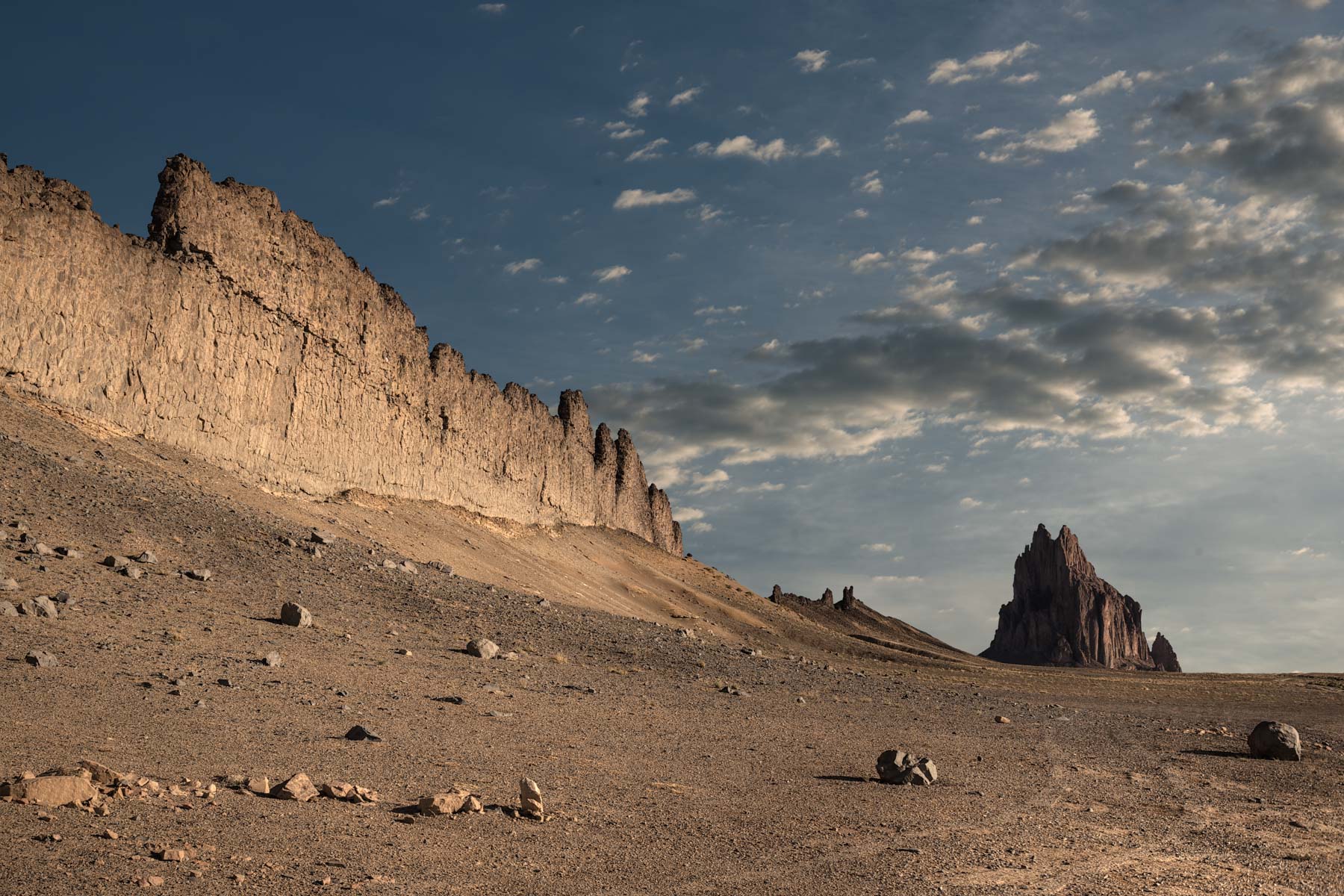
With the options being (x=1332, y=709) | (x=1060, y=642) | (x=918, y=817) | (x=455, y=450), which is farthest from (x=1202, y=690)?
(x=1060, y=642)

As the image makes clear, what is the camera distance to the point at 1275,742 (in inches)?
631

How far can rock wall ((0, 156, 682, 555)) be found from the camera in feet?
74.5

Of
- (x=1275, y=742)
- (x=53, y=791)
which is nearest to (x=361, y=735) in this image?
(x=53, y=791)

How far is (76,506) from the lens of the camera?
59.1 ft

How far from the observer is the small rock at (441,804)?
28.3ft

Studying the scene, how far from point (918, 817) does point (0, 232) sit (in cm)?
2214

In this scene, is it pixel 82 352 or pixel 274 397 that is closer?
pixel 82 352

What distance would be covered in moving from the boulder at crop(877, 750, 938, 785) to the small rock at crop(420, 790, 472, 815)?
5505 mm

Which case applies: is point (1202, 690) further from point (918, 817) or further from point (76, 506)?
point (76, 506)

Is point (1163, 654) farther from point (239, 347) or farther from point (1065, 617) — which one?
point (239, 347)

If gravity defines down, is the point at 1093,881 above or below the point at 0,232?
below

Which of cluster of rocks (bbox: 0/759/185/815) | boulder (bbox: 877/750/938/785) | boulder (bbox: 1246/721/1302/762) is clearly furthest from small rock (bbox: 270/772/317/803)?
boulder (bbox: 1246/721/1302/762)

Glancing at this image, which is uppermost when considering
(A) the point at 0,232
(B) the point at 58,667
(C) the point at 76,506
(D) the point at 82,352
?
(A) the point at 0,232

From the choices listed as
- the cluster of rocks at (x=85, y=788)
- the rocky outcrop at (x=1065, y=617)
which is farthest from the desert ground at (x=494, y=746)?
the rocky outcrop at (x=1065, y=617)
